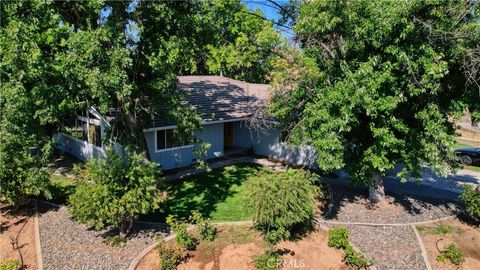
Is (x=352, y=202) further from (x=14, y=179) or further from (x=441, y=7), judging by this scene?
(x=14, y=179)

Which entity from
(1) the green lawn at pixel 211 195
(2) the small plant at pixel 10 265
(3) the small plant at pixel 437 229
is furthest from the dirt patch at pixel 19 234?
(3) the small plant at pixel 437 229

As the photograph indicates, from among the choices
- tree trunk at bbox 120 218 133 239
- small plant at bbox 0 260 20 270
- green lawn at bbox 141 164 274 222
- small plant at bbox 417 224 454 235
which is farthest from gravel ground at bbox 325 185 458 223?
small plant at bbox 0 260 20 270

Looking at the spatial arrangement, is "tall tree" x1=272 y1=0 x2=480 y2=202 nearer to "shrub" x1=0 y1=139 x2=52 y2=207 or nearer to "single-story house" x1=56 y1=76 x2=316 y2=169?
"single-story house" x1=56 y1=76 x2=316 y2=169

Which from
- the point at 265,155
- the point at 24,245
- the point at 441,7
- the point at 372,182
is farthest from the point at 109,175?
the point at 265,155

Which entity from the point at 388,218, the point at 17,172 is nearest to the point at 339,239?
the point at 388,218

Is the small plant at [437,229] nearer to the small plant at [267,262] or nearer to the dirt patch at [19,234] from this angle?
the small plant at [267,262]
